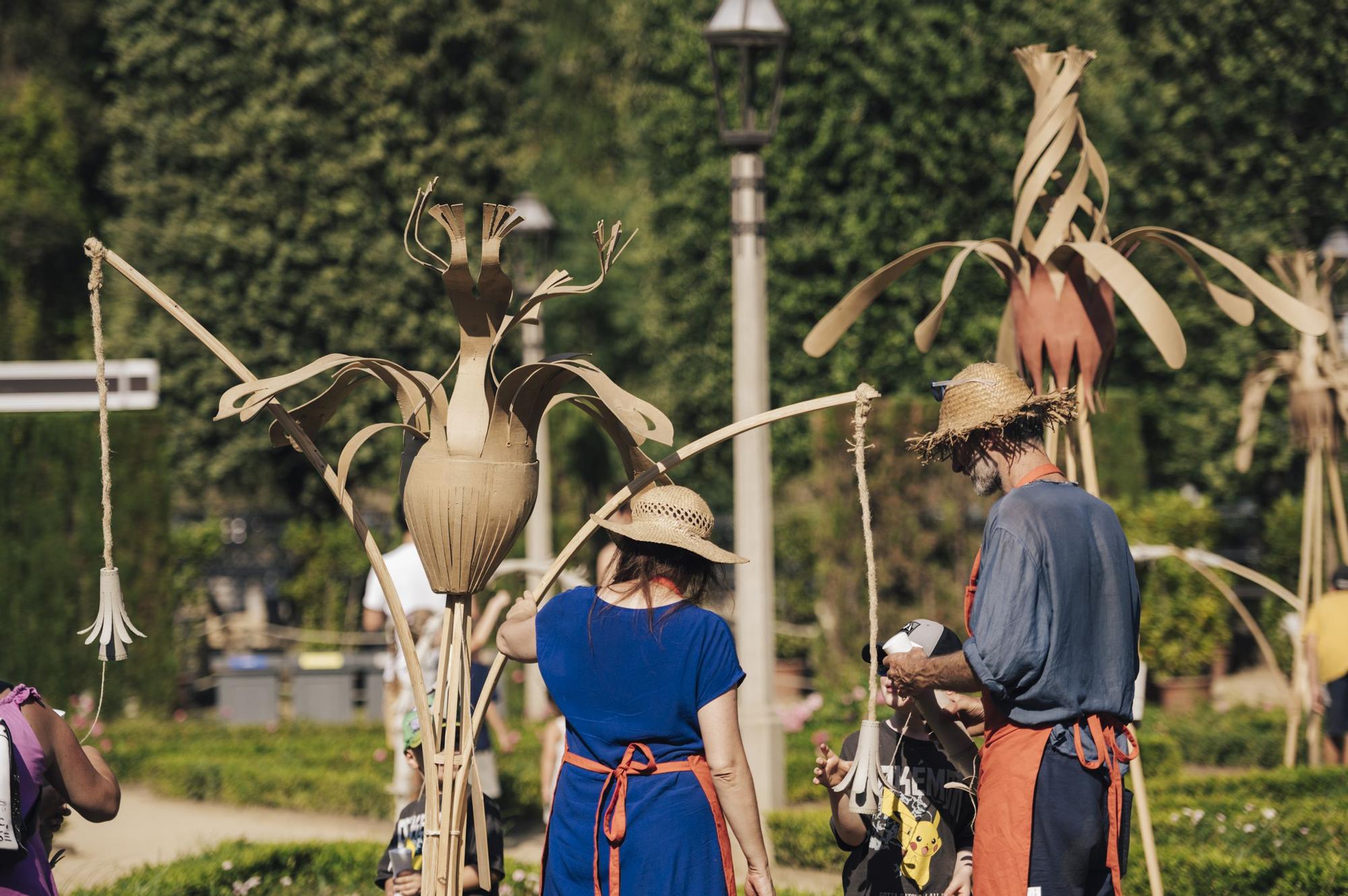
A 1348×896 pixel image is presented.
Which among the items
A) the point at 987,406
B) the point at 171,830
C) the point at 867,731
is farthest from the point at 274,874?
the point at 987,406

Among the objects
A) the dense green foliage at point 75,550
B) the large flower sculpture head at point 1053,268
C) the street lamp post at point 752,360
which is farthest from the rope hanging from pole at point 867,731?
the dense green foliage at point 75,550

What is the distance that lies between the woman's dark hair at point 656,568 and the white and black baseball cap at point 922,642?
0.39 meters

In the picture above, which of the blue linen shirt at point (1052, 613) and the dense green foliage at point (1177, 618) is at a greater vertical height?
the blue linen shirt at point (1052, 613)

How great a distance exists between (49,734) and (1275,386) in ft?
43.7

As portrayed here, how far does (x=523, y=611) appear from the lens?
10.2 feet

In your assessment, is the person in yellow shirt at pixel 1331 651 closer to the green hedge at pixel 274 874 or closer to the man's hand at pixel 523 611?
the green hedge at pixel 274 874

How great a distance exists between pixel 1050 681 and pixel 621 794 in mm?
902

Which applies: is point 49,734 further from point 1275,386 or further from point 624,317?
point 624,317

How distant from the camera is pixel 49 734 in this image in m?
2.77

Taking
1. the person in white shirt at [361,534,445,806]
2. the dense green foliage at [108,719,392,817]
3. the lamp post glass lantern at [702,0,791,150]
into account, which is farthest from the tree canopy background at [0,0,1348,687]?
the person in white shirt at [361,534,445,806]

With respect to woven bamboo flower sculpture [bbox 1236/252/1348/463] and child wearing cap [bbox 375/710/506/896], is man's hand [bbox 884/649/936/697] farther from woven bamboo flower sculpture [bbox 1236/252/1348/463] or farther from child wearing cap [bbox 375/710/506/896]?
woven bamboo flower sculpture [bbox 1236/252/1348/463]

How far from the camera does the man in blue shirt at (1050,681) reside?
8.91 ft

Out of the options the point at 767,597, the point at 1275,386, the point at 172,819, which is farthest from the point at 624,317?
the point at 767,597

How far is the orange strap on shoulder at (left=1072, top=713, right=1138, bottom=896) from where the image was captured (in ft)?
9.00
